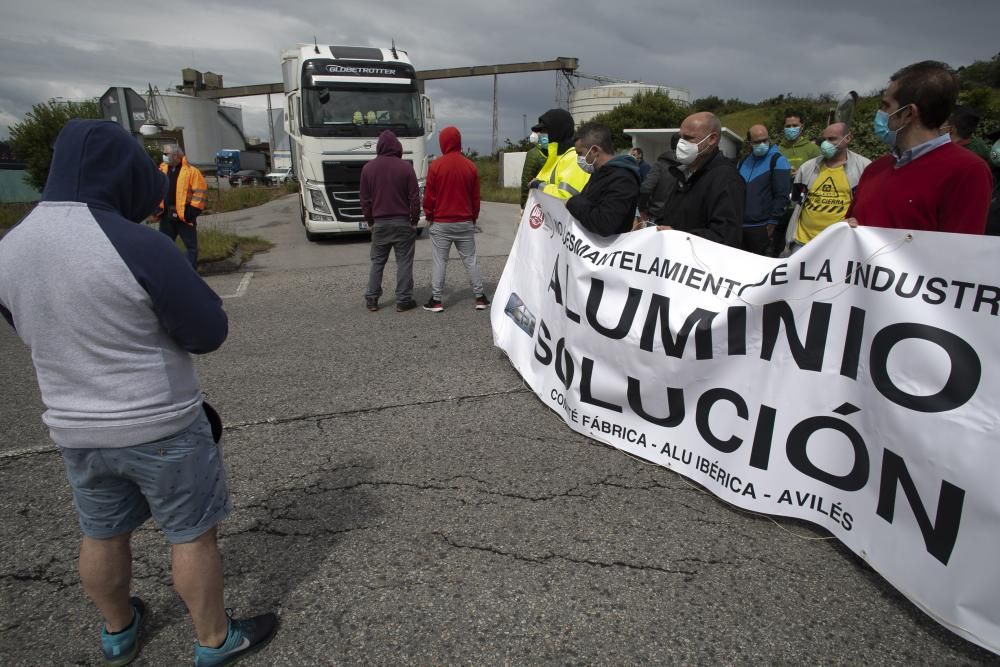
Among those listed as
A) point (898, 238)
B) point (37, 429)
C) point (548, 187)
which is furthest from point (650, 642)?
point (37, 429)

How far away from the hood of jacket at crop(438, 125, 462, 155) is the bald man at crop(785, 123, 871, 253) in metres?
3.57

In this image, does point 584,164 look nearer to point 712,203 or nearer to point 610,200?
point 610,200

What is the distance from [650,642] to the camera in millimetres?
2096

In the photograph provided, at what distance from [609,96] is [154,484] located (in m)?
52.1

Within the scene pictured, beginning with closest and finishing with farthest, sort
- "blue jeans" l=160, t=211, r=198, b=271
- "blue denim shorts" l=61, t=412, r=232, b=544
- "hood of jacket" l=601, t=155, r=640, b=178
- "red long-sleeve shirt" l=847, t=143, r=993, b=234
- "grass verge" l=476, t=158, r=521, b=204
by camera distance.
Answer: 1. "blue denim shorts" l=61, t=412, r=232, b=544
2. "red long-sleeve shirt" l=847, t=143, r=993, b=234
3. "hood of jacket" l=601, t=155, r=640, b=178
4. "blue jeans" l=160, t=211, r=198, b=271
5. "grass verge" l=476, t=158, r=521, b=204

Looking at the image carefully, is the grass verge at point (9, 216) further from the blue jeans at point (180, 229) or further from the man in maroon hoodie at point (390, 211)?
the man in maroon hoodie at point (390, 211)

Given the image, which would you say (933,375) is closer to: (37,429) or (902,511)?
(902,511)

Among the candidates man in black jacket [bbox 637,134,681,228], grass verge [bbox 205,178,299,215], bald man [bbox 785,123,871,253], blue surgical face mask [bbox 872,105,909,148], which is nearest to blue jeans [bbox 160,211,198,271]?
man in black jacket [bbox 637,134,681,228]

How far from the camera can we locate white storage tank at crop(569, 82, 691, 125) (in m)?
48.8

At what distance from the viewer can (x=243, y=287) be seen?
8.18 m

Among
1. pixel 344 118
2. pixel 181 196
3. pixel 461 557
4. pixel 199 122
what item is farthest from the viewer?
pixel 199 122

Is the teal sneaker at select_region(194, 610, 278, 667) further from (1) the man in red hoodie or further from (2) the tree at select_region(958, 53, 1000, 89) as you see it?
(2) the tree at select_region(958, 53, 1000, 89)

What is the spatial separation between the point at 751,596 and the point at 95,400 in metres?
2.37

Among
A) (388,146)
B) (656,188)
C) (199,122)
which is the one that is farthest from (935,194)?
(199,122)
